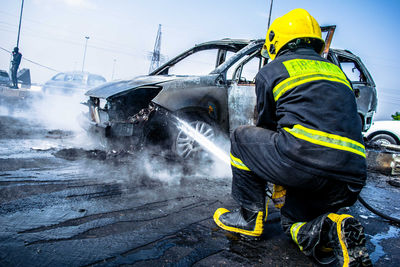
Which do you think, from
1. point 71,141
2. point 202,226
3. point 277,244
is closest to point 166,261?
point 202,226

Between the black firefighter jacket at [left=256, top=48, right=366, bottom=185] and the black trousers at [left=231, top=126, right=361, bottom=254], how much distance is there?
66 mm

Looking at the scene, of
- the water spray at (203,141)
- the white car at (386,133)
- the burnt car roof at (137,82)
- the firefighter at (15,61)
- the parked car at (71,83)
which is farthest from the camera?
the firefighter at (15,61)

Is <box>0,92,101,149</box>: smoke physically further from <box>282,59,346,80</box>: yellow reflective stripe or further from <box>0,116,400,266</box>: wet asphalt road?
<box>282,59,346,80</box>: yellow reflective stripe

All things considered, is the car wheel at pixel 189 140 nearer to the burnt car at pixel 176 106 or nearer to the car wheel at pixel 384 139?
the burnt car at pixel 176 106

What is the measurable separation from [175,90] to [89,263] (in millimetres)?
2404

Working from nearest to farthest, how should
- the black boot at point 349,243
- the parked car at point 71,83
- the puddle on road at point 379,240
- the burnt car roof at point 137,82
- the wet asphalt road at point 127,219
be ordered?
1. the black boot at point 349,243
2. the wet asphalt road at point 127,219
3. the puddle on road at point 379,240
4. the burnt car roof at point 137,82
5. the parked car at point 71,83

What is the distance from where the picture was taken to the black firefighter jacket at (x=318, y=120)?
1444 mm

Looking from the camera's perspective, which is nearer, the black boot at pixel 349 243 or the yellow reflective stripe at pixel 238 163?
the black boot at pixel 349 243

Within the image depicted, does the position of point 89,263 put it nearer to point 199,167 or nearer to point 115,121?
point 115,121

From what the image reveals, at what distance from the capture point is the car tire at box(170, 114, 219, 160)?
342cm

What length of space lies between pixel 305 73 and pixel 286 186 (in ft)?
2.28

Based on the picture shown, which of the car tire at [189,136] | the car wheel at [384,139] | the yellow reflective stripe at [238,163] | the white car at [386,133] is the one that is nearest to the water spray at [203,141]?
the car tire at [189,136]

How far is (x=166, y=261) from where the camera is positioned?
1.42 metres

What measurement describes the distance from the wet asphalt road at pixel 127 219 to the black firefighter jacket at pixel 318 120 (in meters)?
0.66
